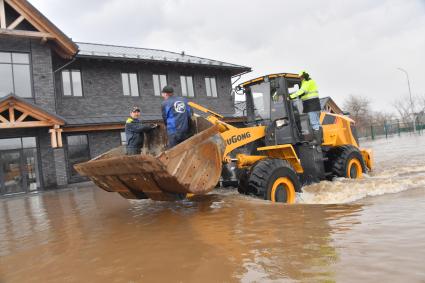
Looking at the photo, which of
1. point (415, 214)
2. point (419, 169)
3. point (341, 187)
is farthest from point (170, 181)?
point (419, 169)

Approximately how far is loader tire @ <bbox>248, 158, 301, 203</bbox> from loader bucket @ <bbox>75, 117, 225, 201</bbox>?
3.78 feet

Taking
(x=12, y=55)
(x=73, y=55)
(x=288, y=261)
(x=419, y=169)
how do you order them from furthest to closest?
(x=73, y=55) → (x=12, y=55) → (x=419, y=169) → (x=288, y=261)

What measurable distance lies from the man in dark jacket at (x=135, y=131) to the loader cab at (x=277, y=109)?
2.53 m

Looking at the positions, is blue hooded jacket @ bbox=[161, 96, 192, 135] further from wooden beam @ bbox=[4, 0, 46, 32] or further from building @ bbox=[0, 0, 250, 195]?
wooden beam @ bbox=[4, 0, 46, 32]

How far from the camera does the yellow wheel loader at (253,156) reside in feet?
17.8

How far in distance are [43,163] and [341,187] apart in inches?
555

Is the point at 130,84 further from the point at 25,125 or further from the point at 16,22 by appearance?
the point at 25,125

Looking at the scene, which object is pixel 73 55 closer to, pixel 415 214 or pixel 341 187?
pixel 341 187

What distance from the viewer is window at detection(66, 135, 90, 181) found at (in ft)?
62.7

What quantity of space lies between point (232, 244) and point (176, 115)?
8.93ft

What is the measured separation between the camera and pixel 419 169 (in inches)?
416

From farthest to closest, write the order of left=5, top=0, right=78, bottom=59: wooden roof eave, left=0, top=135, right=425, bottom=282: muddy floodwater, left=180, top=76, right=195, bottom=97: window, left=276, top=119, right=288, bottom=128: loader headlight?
1. left=180, top=76, right=195, bottom=97: window
2. left=5, top=0, right=78, bottom=59: wooden roof eave
3. left=276, top=119, right=288, bottom=128: loader headlight
4. left=0, top=135, right=425, bottom=282: muddy floodwater

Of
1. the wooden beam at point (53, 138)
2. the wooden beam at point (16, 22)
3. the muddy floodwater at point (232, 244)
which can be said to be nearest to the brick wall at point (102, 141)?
the wooden beam at point (53, 138)

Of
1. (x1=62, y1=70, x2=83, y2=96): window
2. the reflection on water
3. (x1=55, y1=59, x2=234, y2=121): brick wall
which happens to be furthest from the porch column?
the reflection on water
